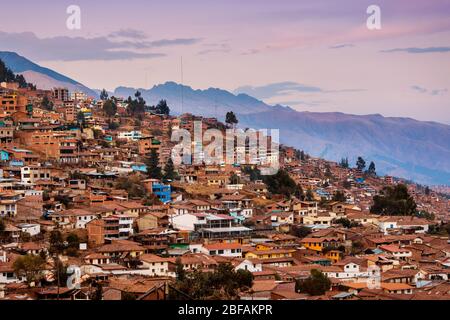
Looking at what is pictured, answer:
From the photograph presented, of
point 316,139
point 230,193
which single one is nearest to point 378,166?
point 316,139

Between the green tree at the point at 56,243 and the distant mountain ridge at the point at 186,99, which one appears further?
the distant mountain ridge at the point at 186,99

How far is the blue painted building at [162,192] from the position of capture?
17109 mm

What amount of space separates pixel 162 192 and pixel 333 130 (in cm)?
5639

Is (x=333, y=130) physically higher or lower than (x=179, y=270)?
higher

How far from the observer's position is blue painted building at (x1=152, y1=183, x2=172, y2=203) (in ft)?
56.1

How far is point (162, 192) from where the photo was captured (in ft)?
56.7

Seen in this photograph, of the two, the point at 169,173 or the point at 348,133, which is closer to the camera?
the point at 169,173

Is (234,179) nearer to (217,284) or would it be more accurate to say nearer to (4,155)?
(4,155)

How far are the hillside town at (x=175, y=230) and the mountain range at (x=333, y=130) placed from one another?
112ft

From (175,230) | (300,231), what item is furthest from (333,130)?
(175,230)

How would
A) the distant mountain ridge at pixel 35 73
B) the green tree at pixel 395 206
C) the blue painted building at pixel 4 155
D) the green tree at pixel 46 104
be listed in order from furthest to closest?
the distant mountain ridge at pixel 35 73, the green tree at pixel 46 104, the green tree at pixel 395 206, the blue painted building at pixel 4 155

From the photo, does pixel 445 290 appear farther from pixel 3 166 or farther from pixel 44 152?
pixel 44 152

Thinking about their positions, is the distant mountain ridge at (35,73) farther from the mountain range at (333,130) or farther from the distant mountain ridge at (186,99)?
the distant mountain ridge at (186,99)

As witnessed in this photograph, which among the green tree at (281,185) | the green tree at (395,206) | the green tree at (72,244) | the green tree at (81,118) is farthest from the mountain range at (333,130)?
the green tree at (72,244)
